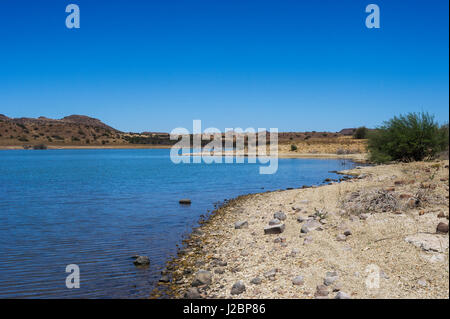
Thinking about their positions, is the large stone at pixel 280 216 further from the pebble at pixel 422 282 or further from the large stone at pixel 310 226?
the pebble at pixel 422 282

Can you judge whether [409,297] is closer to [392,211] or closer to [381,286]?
[381,286]

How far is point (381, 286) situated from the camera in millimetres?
6203

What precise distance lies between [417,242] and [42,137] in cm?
12731

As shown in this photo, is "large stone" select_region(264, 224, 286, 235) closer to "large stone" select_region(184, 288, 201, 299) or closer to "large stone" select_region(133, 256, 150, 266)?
"large stone" select_region(133, 256, 150, 266)

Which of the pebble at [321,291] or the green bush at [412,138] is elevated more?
the green bush at [412,138]

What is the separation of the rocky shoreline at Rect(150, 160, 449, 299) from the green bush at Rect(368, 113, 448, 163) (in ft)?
53.4

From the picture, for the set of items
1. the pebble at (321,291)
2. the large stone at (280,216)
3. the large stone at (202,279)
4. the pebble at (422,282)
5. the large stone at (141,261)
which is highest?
the pebble at (422,282)

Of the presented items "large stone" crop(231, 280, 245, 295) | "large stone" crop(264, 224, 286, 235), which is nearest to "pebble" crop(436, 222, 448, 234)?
"large stone" crop(264, 224, 286, 235)

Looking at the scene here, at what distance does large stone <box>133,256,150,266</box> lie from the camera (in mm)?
9445

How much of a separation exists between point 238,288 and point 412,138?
85.4 ft

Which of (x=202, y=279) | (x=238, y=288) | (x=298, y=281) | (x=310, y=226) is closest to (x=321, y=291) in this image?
(x=298, y=281)

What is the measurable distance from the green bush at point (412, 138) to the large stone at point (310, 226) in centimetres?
Answer: 2008

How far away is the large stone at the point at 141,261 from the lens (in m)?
9.45
